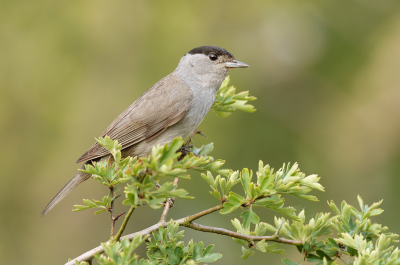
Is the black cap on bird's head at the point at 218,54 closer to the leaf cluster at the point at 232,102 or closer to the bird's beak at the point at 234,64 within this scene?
the bird's beak at the point at 234,64

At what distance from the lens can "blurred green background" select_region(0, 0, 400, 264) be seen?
19.8 ft

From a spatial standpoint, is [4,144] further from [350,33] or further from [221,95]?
[350,33]

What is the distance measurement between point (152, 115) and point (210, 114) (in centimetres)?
210

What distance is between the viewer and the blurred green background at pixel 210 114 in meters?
6.05

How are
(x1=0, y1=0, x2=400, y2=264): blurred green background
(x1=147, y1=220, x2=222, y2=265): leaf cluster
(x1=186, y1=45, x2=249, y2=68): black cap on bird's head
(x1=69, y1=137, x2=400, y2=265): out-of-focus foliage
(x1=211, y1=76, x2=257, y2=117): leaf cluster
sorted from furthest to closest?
1. (x1=0, y1=0, x2=400, y2=264): blurred green background
2. (x1=186, y1=45, x2=249, y2=68): black cap on bird's head
3. (x1=211, y1=76, x2=257, y2=117): leaf cluster
4. (x1=147, y1=220, x2=222, y2=265): leaf cluster
5. (x1=69, y1=137, x2=400, y2=265): out-of-focus foliage

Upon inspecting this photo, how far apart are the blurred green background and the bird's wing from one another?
6.35 ft

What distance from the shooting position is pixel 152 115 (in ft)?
13.5

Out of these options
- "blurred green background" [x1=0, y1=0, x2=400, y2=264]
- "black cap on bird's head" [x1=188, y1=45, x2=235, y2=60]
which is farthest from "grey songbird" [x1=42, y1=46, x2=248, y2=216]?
"blurred green background" [x1=0, y1=0, x2=400, y2=264]

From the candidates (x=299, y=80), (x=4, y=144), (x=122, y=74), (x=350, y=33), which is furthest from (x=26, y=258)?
(x=350, y=33)

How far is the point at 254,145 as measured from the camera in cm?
610

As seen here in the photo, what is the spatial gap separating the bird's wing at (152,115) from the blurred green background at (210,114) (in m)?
1.93

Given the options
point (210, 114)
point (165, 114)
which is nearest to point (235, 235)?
point (165, 114)

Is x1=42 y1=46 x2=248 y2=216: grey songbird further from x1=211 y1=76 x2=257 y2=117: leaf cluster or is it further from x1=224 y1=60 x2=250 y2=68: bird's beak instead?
x1=211 y1=76 x2=257 y2=117: leaf cluster

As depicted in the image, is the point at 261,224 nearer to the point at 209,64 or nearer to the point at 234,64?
the point at 234,64
